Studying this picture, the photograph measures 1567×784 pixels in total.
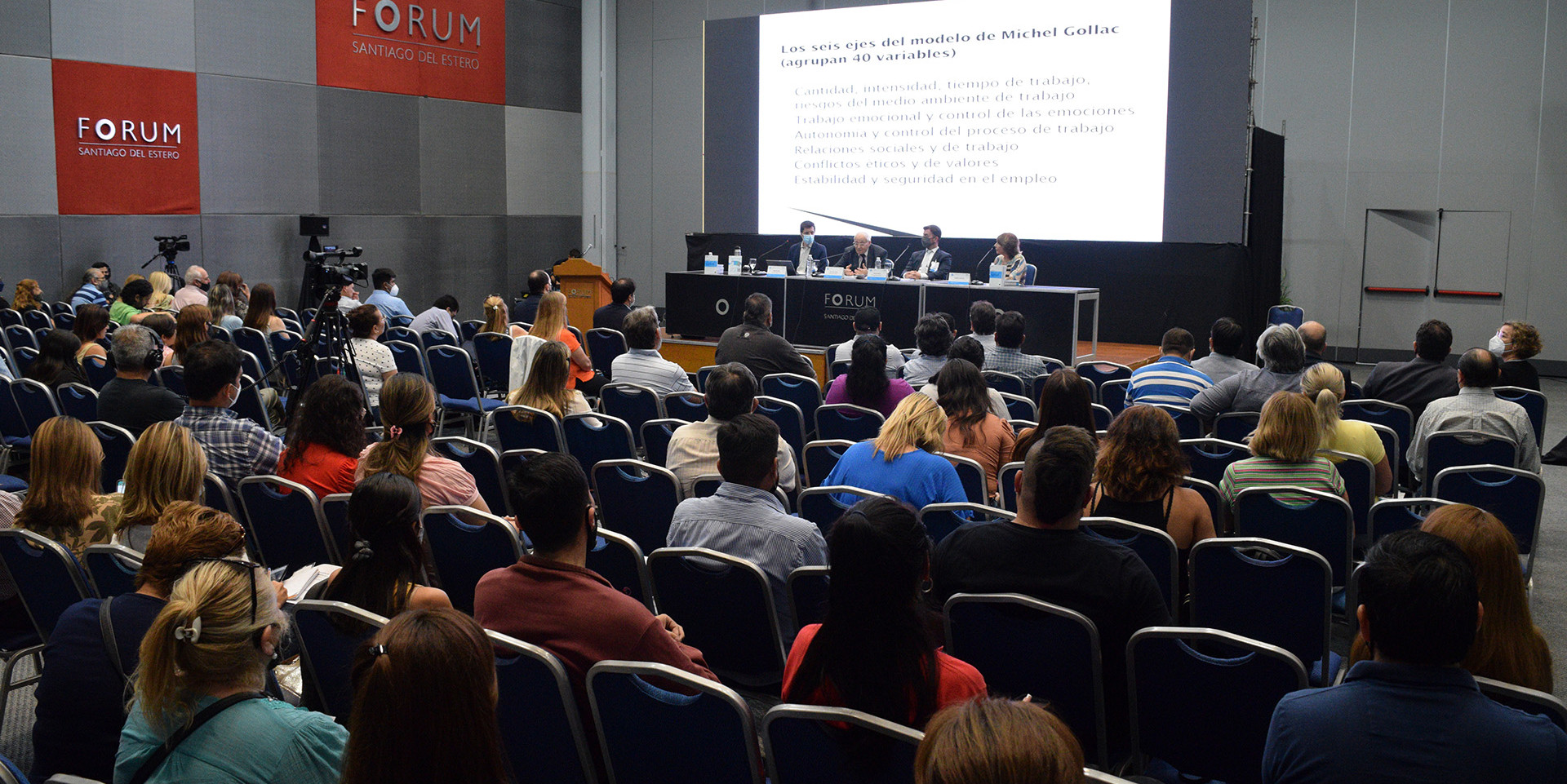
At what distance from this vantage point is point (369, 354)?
706 centimetres

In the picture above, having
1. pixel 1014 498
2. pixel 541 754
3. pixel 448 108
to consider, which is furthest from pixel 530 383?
pixel 448 108

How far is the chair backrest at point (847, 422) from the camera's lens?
206 inches

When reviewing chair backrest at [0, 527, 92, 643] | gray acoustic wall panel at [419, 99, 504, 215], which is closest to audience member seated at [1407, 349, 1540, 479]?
chair backrest at [0, 527, 92, 643]

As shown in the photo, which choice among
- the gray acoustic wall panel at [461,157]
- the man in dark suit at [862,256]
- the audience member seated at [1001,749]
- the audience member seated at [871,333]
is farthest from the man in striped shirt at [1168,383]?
the gray acoustic wall panel at [461,157]

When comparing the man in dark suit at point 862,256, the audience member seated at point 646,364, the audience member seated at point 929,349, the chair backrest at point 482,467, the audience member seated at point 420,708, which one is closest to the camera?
the audience member seated at point 420,708

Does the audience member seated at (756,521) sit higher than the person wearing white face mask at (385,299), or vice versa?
the person wearing white face mask at (385,299)

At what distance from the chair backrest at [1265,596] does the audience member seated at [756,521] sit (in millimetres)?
1066

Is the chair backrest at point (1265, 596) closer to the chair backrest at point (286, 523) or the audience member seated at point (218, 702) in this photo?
the audience member seated at point (218, 702)

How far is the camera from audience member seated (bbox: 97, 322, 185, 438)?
16.2ft

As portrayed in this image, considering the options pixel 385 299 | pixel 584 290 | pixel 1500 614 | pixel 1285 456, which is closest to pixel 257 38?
pixel 584 290

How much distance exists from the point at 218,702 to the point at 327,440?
227 centimetres

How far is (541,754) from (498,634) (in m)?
0.29

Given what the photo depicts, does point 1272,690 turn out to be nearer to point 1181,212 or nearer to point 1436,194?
point 1181,212

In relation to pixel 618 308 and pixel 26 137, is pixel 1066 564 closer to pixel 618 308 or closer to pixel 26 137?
pixel 618 308
